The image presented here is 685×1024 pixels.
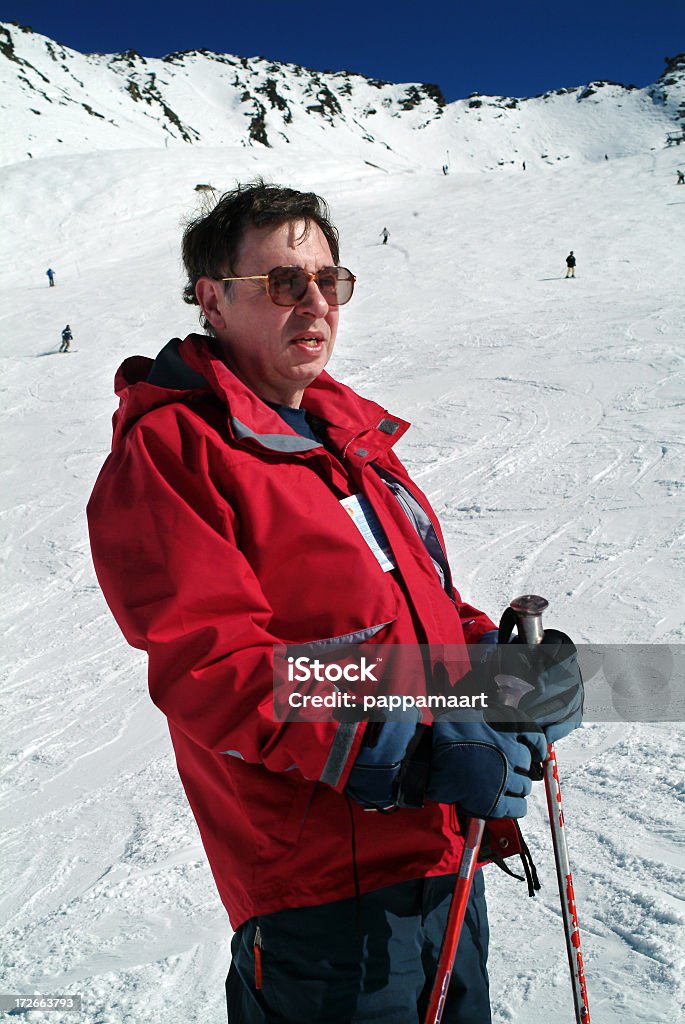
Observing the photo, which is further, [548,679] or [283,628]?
[548,679]

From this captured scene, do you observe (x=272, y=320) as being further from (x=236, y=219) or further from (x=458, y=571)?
(x=458, y=571)

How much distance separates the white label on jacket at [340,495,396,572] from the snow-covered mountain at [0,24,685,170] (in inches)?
2406

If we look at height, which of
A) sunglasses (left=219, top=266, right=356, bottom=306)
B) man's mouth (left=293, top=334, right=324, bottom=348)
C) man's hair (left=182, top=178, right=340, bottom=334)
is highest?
man's hair (left=182, top=178, right=340, bottom=334)

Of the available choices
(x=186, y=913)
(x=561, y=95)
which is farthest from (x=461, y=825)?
(x=561, y=95)

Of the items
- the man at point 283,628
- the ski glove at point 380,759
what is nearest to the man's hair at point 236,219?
the man at point 283,628

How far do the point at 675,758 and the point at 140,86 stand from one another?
4707 inches

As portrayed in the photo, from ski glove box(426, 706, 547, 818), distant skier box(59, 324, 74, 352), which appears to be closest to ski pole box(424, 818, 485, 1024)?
ski glove box(426, 706, 547, 818)

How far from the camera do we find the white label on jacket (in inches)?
69.0

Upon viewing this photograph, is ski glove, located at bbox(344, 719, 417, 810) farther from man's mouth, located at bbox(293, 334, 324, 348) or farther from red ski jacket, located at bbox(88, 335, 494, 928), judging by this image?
man's mouth, located at bbox(293, 334, 324, 348)

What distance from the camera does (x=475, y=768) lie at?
4.87ft

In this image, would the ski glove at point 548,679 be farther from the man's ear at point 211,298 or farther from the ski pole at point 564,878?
the man's ear at point 211,298

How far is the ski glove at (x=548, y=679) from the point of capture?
1658mm

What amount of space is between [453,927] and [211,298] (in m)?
1.63

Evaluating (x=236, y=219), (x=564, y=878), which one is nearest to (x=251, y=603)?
(x=236, y=219)
